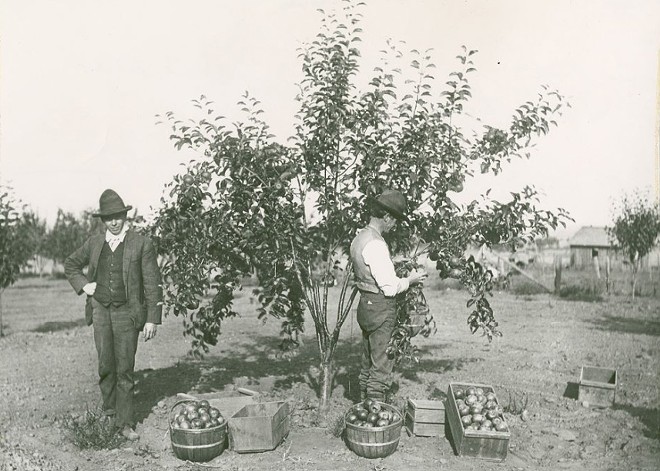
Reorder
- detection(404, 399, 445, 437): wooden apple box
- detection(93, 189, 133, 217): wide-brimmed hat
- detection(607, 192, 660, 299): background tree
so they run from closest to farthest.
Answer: detection(93, 189, 133, 217): wide-brimmed hat, detection(404, 399, 445, 437): wooden apple box, detection(607, 192, 660, 299): background tree

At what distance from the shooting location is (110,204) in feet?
18.6

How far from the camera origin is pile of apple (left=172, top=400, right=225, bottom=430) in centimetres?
523

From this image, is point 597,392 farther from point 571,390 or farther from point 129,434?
point 129,434

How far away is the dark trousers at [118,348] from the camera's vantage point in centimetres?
574

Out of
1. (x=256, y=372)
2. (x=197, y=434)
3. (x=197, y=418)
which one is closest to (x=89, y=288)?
(x=197, y=418)

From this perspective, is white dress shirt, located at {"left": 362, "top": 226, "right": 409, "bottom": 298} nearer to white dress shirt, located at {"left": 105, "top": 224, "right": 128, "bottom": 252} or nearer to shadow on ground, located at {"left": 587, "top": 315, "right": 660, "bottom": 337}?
white dress shirt, located at {"left": 105, "top": 224, "right": 128, "bottom": 252}

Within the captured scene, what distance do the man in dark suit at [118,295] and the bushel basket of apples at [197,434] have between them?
2.56 ft

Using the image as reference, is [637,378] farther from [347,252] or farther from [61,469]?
[61,469]

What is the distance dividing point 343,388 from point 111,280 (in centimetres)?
329

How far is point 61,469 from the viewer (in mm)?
5094

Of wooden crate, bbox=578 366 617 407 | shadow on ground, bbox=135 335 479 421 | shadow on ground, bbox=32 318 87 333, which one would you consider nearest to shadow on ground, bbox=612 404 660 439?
wooden crate, bbox=578 366 617 407

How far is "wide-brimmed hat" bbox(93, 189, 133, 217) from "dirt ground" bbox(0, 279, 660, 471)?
2.23 m

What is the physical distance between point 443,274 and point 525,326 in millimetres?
8398

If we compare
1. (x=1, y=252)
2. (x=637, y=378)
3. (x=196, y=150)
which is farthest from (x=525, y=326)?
(x=1, y=252)
